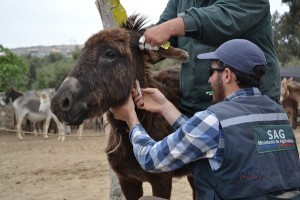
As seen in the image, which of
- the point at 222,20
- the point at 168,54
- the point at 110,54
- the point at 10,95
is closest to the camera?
the point at 222,20

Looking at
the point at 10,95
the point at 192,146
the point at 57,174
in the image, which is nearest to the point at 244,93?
the point at 192,146

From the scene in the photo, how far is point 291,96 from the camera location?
58.9 feet

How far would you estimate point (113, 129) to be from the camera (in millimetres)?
3504

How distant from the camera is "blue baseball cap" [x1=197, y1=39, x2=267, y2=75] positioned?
2535mm

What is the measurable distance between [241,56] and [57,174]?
7640mm

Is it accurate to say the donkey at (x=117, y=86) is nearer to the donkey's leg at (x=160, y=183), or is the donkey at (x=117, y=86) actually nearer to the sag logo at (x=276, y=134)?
the donkey's leg at (x=160, y=183)

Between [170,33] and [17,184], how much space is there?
21.7 ft

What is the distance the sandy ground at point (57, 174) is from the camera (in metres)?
7.41

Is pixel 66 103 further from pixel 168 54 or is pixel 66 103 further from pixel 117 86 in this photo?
pixel 168 54

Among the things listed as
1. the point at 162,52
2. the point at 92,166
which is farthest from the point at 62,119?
the point at 92,166

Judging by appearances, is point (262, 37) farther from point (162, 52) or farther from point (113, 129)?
point (113, 129)

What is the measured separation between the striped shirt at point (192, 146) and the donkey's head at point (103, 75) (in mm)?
538

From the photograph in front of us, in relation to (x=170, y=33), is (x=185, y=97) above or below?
below

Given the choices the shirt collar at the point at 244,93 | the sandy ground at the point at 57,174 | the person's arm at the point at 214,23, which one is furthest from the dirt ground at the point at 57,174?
the shirt collar at the point at 244,93
